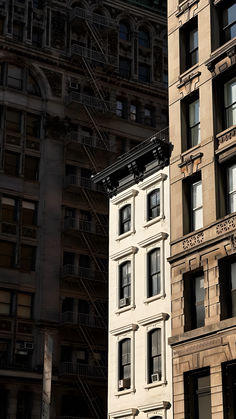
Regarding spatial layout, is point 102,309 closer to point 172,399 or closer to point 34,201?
point 34,201

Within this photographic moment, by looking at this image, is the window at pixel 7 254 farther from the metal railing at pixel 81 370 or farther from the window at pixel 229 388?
the window at pixel 229 388

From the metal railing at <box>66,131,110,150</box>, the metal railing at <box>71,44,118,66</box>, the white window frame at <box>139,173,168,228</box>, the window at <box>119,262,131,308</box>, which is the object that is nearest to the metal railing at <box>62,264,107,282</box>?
the metal railing at <box>66,131,110,150</box>

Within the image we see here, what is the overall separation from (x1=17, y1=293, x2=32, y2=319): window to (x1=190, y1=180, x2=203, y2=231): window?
973 inches

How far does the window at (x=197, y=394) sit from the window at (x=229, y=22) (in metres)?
15.1

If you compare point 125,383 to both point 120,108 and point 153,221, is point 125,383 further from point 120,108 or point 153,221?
point 120,108

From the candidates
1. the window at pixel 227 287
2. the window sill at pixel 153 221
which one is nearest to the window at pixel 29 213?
the window sill at pixel 153 221

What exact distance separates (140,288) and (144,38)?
37.5 m

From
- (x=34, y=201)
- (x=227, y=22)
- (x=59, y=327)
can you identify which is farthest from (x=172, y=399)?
(x=34, y=201)

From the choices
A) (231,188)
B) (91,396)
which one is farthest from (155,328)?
(91,396)

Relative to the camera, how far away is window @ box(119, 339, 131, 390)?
129 feet

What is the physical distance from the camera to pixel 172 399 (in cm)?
A: 3538

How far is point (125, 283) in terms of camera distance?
41719 millimetres

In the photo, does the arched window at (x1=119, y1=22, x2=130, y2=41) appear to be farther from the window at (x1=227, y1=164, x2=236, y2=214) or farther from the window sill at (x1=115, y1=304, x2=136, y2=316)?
the window at (x1=227, y1=164, x2=236, y2=214)

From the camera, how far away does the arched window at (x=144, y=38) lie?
236ft
